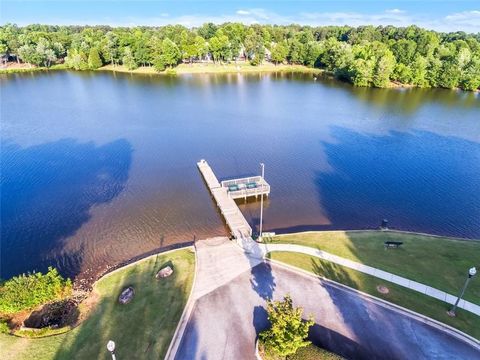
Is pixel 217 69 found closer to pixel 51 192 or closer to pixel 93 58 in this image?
pixel 93 58

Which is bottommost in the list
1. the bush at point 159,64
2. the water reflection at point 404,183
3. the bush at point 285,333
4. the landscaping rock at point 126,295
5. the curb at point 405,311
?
the water reflection at point 404,183

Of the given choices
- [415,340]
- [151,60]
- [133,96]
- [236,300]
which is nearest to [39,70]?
[151,60]

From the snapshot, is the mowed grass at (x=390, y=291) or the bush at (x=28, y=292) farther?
the bush at (x=28, y=292)

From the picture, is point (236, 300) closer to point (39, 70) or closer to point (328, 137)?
point (328, 137)

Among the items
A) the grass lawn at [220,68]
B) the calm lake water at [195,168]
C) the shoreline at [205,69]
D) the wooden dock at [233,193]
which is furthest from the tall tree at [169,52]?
the wooden dock at [233,193]

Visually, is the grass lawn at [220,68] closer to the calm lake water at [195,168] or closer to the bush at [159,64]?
the bush at [159,64]

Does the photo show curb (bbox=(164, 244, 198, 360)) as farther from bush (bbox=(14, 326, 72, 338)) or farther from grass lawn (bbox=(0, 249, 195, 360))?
bush (bbox=(14, 326, 72, 338))
